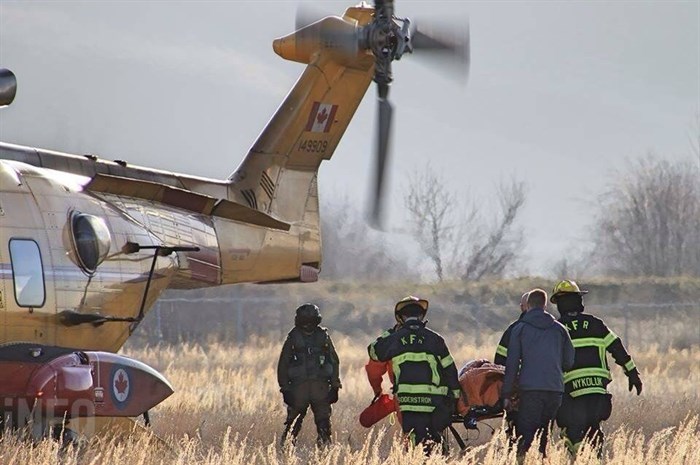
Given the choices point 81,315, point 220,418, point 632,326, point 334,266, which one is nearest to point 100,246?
point 81,315

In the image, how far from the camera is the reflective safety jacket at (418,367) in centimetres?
1328

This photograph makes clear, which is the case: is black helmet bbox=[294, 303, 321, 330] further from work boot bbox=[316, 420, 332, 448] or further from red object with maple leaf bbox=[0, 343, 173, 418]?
red object with maple leaf bbox=[0, 343, 173, 418]

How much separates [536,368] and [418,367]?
1121 millimetres

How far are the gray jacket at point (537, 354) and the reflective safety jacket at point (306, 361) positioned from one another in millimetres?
2481

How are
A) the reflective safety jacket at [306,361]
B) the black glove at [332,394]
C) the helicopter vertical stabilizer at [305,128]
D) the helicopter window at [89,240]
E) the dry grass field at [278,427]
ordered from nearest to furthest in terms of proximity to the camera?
the dry grass field at [278,427] < the helicopter window at [89,240] < the reflective safety jacket at [306,361] < the black glove at [332,394] < the helicopter vertical stabilizer at [305,128]

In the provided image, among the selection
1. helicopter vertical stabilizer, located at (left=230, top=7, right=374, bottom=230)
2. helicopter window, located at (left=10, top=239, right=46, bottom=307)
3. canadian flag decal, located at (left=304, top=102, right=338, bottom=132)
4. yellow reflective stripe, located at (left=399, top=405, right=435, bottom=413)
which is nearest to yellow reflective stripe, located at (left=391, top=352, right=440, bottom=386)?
yellow reflective stripe, located at (left=399, top=405, right=435, bottom=413)

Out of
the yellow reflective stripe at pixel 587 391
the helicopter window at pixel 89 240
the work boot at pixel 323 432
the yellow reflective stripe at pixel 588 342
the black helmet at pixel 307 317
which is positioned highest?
the helicopter window at pixel 89 240

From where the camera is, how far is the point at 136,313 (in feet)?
49.1

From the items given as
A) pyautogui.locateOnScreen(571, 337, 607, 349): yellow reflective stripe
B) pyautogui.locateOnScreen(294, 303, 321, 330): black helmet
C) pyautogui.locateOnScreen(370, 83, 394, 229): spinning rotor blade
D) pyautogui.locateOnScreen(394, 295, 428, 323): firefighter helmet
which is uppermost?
pyautogui.locateOnScreen(370, 83, 394, 229): spinning rotor blade

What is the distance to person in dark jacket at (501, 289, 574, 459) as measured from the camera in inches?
520

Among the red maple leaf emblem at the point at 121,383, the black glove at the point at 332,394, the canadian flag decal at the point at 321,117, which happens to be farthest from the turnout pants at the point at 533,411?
the canadian flag decal at the point at 321,117

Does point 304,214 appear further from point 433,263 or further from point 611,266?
point 611,266

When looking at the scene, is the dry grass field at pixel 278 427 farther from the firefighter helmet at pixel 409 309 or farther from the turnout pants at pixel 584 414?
the firefighter helmet at pixel 409 309

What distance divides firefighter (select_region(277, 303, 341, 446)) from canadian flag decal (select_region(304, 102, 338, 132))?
4006 mm
